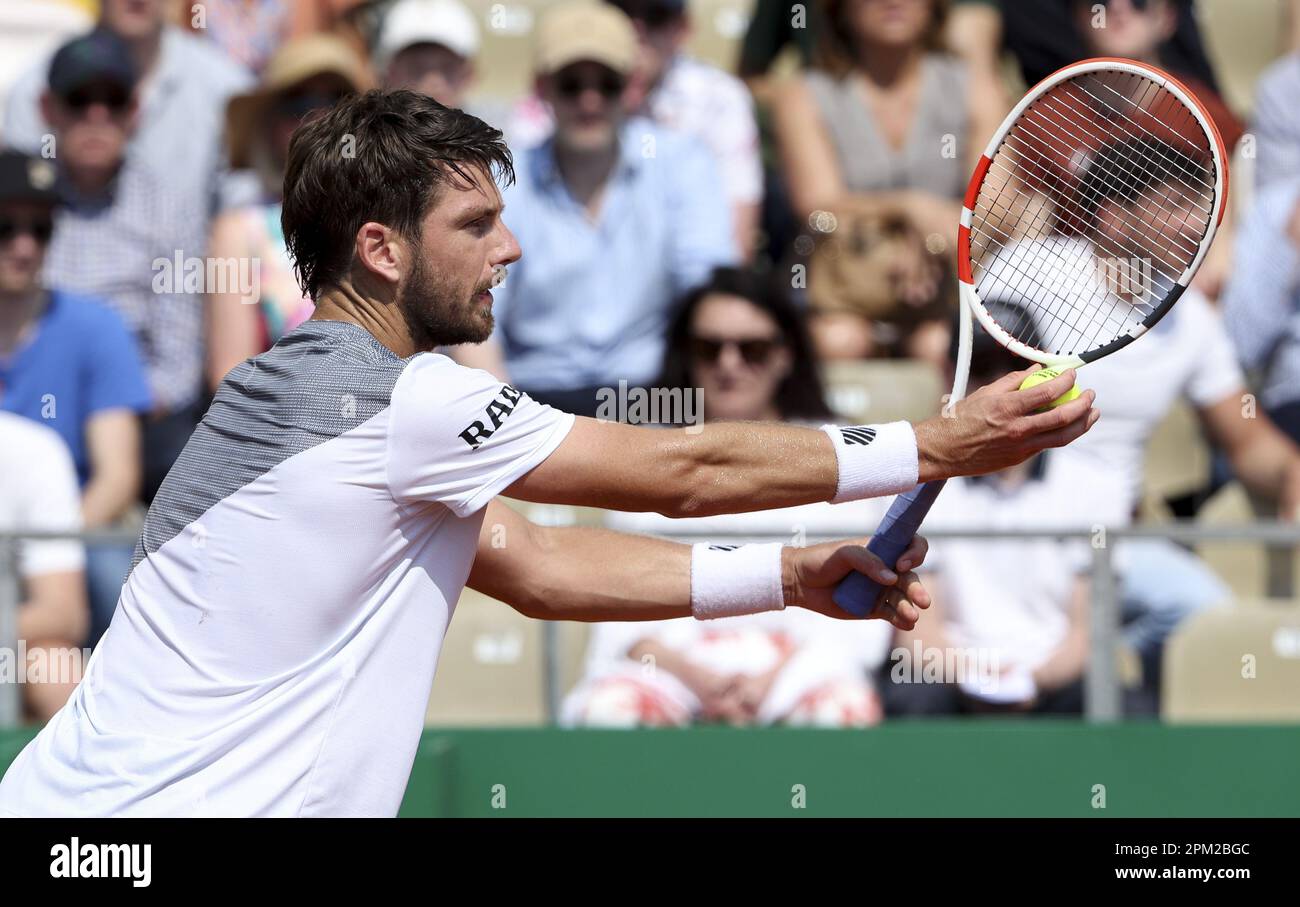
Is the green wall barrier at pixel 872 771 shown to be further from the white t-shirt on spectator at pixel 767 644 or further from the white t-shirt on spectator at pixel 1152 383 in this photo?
the white t-shirt on spectator at pixel 1152 383

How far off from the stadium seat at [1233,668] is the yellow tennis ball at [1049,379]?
284cm

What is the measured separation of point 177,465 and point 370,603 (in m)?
0.42

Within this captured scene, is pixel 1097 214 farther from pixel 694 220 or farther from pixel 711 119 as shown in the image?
pixel 711 119

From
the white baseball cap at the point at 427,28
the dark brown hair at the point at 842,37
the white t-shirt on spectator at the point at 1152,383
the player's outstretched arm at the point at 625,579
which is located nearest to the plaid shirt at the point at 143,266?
the white baseball cap at the point at 427,28

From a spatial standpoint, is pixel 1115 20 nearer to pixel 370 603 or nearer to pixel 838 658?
pixel 838 658

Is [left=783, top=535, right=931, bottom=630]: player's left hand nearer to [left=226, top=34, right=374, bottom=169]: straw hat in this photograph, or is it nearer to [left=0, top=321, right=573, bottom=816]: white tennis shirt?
[left=0, top=321, right=573, bottom=816]: white tennis shirt

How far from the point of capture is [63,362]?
6.29 m

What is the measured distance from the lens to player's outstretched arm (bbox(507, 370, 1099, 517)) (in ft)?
9.66

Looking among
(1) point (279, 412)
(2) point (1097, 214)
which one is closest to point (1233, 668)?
(2) point (1097, 214)

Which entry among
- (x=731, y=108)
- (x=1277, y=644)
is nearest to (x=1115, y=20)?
(x=731, y=108)

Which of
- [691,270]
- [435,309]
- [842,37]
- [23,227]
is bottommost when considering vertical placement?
[435,309]

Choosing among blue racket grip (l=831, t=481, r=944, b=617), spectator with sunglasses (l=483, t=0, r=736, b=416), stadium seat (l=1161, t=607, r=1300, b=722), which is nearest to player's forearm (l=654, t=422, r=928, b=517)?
blue racket grip (l=831, t=481, r=944, b=617)

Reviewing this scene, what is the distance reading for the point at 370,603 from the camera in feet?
9.53

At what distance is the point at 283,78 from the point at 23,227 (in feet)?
3.64
